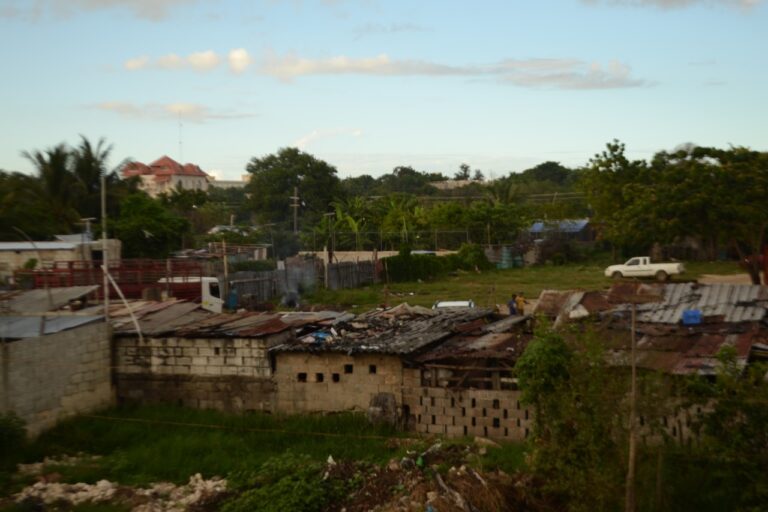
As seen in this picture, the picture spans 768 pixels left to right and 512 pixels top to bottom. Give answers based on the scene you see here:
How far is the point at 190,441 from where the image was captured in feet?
44.4

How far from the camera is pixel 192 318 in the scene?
663 inches

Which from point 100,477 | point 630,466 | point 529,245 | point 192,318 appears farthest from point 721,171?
point 529,245

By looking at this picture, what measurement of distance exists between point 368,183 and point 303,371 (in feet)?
309

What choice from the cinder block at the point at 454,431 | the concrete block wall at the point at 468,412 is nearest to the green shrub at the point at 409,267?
the concrete block wall at the point at 468,412

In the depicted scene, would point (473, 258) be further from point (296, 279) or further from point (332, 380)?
point (332, 380)

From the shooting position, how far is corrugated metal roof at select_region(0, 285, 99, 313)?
53.2ft

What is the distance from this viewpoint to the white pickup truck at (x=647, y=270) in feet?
116

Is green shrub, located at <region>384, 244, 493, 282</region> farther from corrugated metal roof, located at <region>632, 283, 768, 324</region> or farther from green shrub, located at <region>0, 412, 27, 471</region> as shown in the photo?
green shrub, located at <region>0, 412, 27, 471</region>

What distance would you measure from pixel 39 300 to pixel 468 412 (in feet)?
29.1

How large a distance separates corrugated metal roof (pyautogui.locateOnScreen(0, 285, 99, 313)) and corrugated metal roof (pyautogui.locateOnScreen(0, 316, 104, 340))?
780mm

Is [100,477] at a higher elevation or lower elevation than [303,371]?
lower

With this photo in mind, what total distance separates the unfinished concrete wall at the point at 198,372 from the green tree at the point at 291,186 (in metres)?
50.2

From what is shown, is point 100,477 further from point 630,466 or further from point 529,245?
point 529,245

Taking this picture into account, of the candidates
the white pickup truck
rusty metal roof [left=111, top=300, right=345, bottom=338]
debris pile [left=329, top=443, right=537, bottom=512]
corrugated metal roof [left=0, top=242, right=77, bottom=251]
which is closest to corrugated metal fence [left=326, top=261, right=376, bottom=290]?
the white pickup truck
